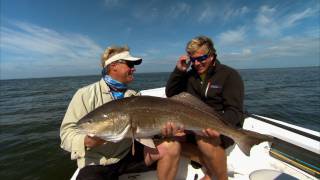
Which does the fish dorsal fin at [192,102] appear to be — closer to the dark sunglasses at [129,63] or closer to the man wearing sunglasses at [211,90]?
the man wearing sunglasses at [211,90]

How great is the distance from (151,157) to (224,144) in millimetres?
1084

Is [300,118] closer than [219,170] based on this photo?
No

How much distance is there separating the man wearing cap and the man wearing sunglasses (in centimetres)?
51

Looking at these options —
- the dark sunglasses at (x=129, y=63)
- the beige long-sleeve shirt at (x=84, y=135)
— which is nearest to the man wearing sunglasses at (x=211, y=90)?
the dark sunglasses at (x=129, y=63)

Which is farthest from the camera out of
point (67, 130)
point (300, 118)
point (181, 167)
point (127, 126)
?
point (300, 118)

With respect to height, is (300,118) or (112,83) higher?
(112,83)

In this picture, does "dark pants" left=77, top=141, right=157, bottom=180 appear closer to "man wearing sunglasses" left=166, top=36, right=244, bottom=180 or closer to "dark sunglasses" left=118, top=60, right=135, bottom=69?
"man wearing sunglasses" left=166, top=36, right=244, bottom=180

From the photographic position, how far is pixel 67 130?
309 centimetres

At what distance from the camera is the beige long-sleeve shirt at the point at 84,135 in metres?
3.03

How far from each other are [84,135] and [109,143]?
16.2 inches

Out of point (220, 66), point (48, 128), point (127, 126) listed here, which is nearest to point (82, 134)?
point (127, 126)

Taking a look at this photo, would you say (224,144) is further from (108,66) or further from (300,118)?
(300,118)

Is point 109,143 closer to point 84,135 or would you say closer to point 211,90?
point 84,135

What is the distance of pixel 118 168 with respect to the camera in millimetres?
3445
